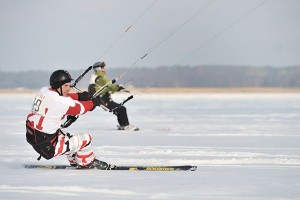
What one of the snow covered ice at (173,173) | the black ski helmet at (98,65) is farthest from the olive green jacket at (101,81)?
the snow covered ice at (173,173)

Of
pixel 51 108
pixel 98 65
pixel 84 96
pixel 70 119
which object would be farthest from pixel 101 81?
pixel 51 108

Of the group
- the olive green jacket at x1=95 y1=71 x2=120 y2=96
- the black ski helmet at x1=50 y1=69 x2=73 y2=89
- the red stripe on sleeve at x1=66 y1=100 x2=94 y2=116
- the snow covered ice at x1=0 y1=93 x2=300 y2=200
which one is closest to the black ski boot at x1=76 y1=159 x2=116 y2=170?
the snow covered ice at x1=0 y1=93 x2=300 y2=200

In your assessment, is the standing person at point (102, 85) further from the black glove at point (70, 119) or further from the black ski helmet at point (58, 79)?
the black ski helmet at point (58, 79)

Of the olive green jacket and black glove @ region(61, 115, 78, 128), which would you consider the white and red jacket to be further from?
the olive green jacket

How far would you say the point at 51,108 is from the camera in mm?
7406

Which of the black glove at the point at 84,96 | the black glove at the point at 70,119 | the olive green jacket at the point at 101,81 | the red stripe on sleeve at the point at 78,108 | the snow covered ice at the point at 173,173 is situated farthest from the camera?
the olive green jacket at the point at 101,81

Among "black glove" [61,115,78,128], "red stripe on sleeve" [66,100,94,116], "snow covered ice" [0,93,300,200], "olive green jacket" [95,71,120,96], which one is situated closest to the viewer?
"snow covered ice" [0,93,300,200]

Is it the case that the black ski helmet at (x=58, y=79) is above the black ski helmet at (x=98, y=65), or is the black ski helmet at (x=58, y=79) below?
below

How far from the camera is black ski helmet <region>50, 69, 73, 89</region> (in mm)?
7466

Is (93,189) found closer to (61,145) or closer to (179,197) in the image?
(179,197)

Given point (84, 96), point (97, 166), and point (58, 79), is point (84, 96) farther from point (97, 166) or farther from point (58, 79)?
point (97, 166)

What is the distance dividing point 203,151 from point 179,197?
4340 mm

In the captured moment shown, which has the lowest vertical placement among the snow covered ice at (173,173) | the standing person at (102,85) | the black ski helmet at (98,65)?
the snow covered ice at (173,173)

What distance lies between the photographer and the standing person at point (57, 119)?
741cm
